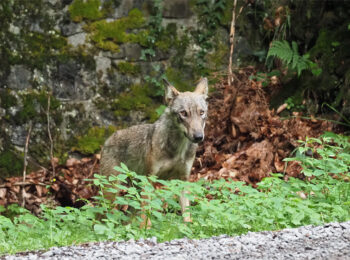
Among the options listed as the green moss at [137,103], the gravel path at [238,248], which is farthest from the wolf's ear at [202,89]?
the gravel path at [238,248]

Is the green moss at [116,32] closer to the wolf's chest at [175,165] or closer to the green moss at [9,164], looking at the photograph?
the green moss at [9,164]

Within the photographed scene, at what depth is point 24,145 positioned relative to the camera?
10.4 meters

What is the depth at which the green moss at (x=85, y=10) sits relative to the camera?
1082 cm

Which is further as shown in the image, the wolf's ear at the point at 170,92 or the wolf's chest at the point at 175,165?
the wolf's ear at the point at 170,92

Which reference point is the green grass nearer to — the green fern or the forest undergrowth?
the forest undergrowth

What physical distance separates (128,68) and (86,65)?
844mm

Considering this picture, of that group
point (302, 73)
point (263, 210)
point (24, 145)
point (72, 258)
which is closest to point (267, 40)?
point (302, 73)

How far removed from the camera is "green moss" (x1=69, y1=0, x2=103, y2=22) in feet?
35.5

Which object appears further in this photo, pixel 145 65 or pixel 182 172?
pixel 145 65

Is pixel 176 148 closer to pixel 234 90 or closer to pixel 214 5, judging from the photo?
pixel 234 90

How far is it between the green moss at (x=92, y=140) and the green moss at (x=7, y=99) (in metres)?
1.44

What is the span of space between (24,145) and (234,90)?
4.21 meters

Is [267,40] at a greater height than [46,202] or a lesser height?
Answer: greater

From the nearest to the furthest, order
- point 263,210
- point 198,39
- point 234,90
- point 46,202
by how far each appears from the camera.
Result: point 263,210 < point 46,202 < point 234,90 < point 198,39
